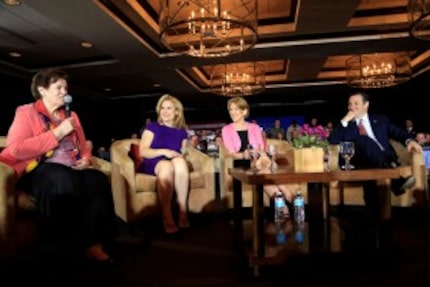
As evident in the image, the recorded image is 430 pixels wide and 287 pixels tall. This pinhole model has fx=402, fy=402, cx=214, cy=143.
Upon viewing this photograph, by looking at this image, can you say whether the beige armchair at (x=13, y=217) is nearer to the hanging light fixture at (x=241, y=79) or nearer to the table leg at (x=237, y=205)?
the table leg at (x=237, y=205)

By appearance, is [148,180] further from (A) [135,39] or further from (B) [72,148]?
(A) [135,39]

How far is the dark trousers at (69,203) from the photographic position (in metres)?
2.09

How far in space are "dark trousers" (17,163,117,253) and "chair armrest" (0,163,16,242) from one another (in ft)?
0.39

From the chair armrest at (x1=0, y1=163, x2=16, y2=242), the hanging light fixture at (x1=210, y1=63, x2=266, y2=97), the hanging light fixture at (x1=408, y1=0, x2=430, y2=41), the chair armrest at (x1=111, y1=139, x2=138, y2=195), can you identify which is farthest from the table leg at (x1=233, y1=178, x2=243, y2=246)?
the hanging light fixture at (x1=210, y1=63, x2=266, y2=97)

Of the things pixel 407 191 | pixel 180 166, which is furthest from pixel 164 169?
pixel 407 191

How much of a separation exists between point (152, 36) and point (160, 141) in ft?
10.6

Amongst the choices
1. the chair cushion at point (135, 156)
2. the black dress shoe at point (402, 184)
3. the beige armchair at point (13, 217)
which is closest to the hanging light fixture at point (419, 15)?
the black dress shoe at point (402, 184)

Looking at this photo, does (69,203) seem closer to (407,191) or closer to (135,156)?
(135,156)

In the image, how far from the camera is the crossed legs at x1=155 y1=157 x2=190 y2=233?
10.0 feet

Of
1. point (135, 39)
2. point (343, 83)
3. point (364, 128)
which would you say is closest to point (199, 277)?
point (364, 128)

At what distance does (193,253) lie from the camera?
2.46 meters

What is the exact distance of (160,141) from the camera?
3.31m

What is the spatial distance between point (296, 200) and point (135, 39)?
3900 mm

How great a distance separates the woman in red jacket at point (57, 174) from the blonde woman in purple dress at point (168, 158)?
2.49 ft
